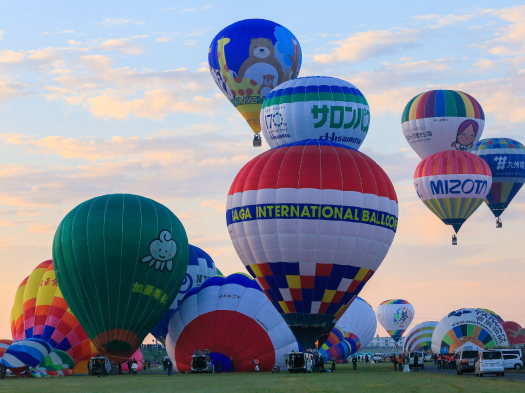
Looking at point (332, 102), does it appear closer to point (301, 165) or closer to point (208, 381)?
point (301, 165)

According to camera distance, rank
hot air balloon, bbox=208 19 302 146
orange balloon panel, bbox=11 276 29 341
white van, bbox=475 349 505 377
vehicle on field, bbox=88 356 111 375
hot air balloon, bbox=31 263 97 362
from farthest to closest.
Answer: hot air balloon, bbox=208 19 302 146
orange balloon panel, bbox=11 276 29 341
hot air balloon, bbox=31 263 97 362
vehicle on field, bbox=88 356 111 375
white van, bbox=475 349 505 377

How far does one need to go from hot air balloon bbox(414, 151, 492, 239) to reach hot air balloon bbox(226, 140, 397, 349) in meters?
21.5

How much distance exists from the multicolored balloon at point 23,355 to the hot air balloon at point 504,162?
3641cm

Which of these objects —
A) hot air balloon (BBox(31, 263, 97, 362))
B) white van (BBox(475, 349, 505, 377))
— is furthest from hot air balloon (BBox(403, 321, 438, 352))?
white van (BBox(475, 349, 505, 377))

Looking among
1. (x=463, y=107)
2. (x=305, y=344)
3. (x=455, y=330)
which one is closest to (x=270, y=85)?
(x=463, y=107)

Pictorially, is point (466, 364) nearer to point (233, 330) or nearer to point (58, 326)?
point (233, 330)

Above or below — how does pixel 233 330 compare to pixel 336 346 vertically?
below

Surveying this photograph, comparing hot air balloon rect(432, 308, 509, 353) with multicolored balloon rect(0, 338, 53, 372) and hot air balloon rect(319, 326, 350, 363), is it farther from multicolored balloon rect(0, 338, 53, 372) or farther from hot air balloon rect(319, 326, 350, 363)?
multicolored balloon rect(0, 338, 53, 372)

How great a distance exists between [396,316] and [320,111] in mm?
44071

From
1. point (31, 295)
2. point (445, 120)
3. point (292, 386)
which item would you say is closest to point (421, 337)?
point (445, 120)

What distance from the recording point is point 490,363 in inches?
1298

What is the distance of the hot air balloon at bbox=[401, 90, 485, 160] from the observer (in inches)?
2280

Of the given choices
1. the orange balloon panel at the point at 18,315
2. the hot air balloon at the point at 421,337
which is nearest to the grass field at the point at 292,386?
the orange balloon panel at the point at 18,315

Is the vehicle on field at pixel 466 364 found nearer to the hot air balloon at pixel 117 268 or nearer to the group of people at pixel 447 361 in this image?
the group of people at pixel 447 361
